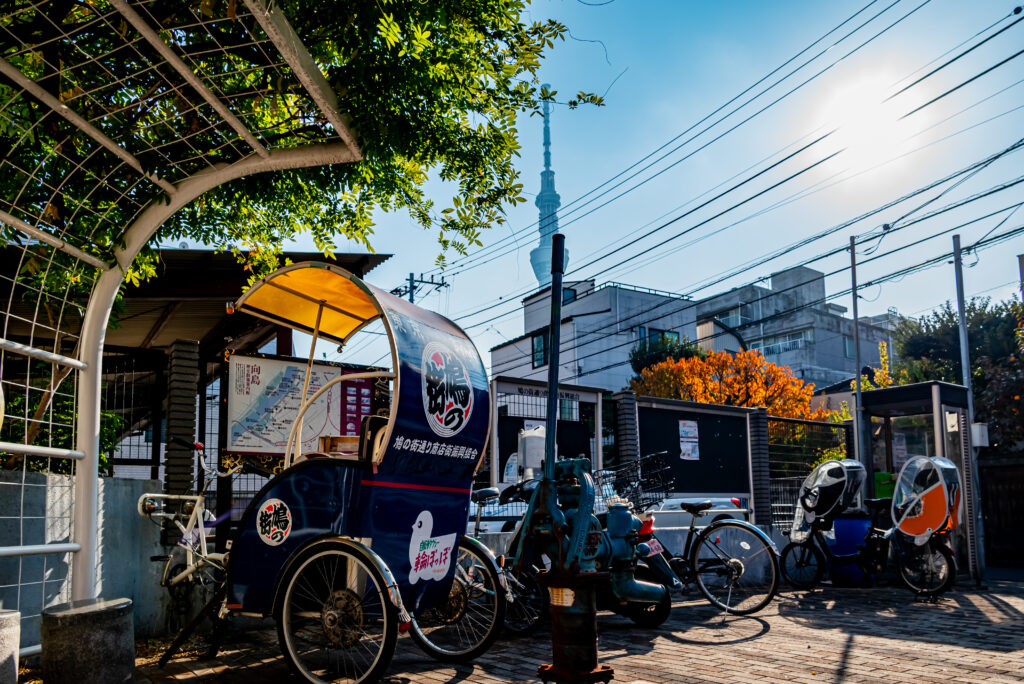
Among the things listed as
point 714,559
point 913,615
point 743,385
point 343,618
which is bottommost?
point 913,615

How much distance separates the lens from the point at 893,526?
948 cm

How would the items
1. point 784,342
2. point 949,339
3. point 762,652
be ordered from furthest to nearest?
point 784,342, point 949,339, point 762,652

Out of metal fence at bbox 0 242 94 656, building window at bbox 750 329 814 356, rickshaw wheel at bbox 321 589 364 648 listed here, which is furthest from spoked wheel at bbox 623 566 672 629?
building window at bbox 750 329 814 356

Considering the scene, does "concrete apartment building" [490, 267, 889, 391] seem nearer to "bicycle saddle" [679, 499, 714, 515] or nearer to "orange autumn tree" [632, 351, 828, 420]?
"orange autumn tree" [632, 351, 828, 420]

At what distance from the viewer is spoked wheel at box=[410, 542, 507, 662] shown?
493cm

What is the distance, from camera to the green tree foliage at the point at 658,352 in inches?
1513

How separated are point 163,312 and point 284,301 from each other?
6.90 metres

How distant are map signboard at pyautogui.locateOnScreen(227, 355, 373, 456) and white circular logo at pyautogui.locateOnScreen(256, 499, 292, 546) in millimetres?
2898

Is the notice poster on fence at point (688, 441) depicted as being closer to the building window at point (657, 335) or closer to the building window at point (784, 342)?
the building window at point (657, 335)

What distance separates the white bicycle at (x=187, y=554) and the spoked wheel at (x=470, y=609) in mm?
1811

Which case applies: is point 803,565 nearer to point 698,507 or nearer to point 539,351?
point 698,507

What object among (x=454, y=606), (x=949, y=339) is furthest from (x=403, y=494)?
(x=949, y=339)

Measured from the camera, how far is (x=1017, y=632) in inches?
245

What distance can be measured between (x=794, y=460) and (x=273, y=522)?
39.5 feet
